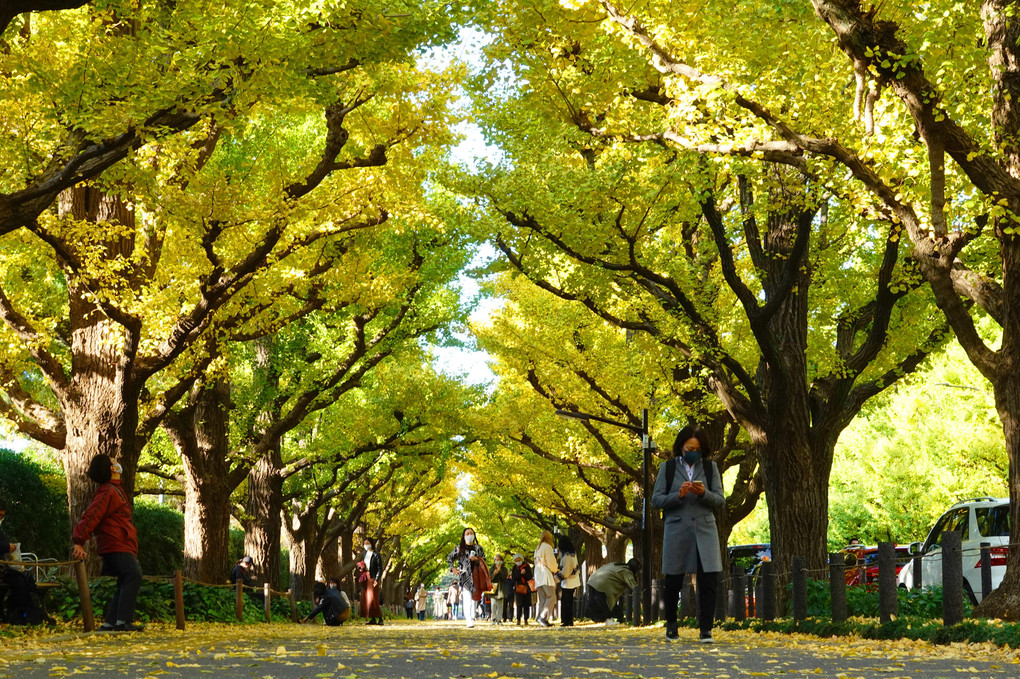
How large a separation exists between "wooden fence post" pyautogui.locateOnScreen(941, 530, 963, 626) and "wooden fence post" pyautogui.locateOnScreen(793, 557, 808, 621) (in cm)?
264

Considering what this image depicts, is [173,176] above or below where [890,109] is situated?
above

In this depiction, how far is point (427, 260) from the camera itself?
63.7 ft

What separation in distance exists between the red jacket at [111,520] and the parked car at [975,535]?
416 inches

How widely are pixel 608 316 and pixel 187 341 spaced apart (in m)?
5.66

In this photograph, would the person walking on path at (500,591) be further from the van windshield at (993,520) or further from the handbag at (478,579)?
the van windshield at (993,520)

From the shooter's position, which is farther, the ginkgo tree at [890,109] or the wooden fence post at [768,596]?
the wooden fence post at [768,596]

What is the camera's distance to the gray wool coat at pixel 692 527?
7930 millimetres

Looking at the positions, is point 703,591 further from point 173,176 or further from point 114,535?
point 173,176

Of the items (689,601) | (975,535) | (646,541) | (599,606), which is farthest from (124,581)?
(599,606)

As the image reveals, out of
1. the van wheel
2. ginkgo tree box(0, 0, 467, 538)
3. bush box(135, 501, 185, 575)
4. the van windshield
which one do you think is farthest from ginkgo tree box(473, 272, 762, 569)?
bush box(135, 501, 185, 575)

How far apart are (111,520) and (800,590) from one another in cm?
678

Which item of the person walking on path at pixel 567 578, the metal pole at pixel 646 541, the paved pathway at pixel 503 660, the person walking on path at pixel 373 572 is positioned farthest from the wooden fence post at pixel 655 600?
the paved pathway at pixel 503 660

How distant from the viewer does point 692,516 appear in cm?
801

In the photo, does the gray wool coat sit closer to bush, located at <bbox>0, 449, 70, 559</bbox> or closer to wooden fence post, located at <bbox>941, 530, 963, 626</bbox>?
wooden fence post, located at <bbox>941, 530, 963, 626</bbox>
